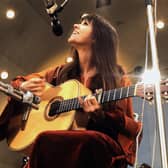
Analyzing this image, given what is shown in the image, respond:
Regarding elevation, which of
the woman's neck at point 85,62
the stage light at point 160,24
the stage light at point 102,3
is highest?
the stage light at point 160,24

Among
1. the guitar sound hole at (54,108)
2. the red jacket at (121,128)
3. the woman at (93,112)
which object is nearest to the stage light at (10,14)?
the woman at (93,112)

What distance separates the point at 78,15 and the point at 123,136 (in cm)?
217

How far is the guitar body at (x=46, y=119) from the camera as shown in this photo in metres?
1.55

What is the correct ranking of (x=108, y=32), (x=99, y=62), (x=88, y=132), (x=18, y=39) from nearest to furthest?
1. (x=88, y=132)
2. (x=99, y=62)
3. (x=108, y=32)
4. (x=18, y=39)

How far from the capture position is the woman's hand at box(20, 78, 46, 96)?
171cm

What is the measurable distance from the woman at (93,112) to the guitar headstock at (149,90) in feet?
0.37

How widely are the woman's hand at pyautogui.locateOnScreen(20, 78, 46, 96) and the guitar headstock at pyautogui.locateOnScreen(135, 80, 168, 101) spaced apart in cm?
46

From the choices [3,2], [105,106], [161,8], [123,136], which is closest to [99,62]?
[105,106]

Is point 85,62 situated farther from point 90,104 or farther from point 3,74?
point 3,74

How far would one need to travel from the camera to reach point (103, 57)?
178 cm

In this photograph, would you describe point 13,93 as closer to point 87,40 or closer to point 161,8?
point 87,40

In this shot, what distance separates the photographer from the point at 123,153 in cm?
143

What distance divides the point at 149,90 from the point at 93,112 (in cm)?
24

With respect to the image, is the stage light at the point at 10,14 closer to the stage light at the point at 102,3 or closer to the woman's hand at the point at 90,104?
the stage light at the point at 102,3
